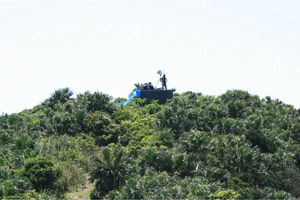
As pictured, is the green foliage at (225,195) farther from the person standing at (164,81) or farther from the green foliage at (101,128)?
the person standing at (164,81)

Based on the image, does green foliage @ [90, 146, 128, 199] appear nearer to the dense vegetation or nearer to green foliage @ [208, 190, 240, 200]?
the dense vegetation

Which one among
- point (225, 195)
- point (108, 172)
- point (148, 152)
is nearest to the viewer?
point (225, 195)

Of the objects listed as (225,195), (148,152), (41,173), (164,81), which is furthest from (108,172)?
(164,81)

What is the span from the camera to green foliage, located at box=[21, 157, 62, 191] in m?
24.3

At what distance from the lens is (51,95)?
1682 inches

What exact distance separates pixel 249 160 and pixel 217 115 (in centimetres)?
1134

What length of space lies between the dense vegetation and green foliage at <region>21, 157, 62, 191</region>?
65mm

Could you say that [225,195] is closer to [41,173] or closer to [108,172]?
[108,172]

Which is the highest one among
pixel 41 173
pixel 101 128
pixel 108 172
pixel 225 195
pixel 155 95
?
pixel 155 95

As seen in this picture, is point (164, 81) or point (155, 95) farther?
point (164, 81)

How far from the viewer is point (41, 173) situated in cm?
2431

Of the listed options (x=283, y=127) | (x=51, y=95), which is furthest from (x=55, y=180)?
(x=283, y=127)

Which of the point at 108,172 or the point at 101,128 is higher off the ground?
the point at 101,128

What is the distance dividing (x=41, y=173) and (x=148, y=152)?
720 cm
